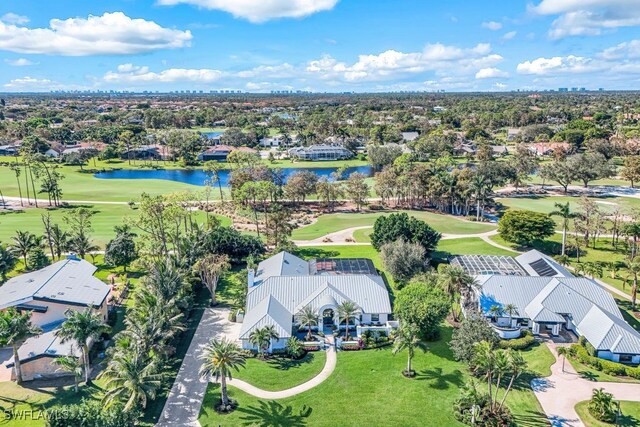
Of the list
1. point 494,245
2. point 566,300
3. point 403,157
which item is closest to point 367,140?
point 403,157

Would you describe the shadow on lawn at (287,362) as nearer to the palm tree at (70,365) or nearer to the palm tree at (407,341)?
the palm tree at (407,341)

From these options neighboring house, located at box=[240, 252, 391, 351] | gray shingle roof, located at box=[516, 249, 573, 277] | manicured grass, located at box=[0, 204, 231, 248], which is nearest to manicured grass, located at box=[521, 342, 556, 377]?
gray shingle roof, located at box=[516, 249, 573, 277]

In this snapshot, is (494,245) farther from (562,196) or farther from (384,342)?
(562,196)

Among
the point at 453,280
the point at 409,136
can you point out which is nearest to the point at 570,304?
the point at 453,280

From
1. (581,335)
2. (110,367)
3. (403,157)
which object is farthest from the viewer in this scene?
(403,157)

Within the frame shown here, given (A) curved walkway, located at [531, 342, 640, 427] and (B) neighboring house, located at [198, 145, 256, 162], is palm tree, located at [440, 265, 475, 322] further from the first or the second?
(B) neighboring house, located at [198, 145, 256, 162]
